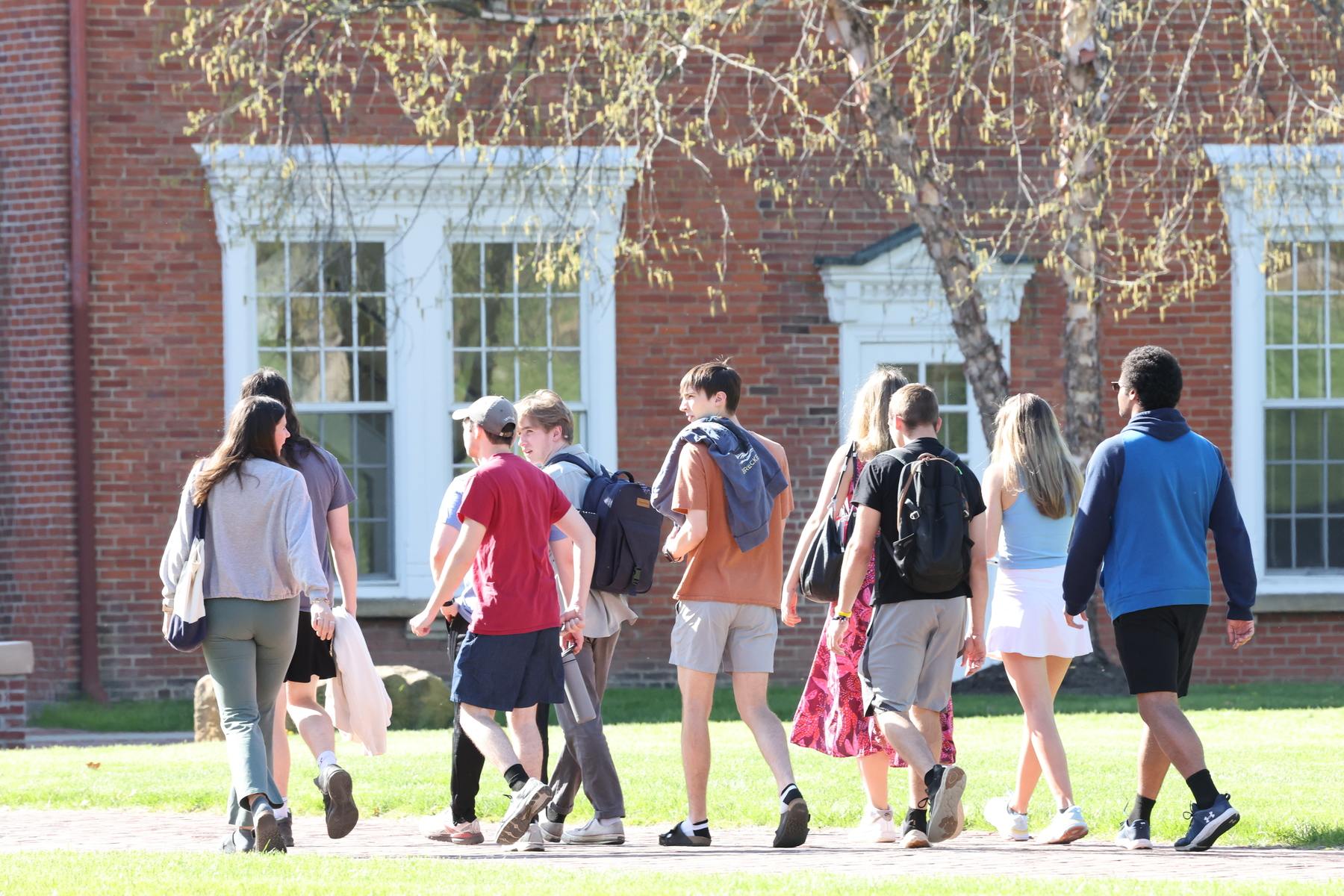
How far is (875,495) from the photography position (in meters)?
6.98

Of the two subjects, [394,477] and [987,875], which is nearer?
[987,875]

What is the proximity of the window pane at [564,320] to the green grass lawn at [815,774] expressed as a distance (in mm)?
3321

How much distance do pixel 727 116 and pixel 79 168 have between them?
473cm

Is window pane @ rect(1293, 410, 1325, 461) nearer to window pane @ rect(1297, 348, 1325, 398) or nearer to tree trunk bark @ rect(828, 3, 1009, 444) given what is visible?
window pane @ rect(1297, 348, 1325, 398)


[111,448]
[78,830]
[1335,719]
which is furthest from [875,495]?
[111,448]

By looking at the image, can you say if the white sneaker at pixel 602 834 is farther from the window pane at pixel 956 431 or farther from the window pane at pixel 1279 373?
the window pane at pixel 1279 373

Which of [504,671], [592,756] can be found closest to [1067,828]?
[592,756]

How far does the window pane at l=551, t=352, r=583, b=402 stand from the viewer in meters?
14.5

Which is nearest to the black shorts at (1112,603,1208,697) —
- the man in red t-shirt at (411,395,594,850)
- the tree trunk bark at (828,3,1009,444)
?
the man in red t-shirt at (411,395,594,850)

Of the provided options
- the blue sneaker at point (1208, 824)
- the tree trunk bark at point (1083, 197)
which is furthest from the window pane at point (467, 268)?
the blue sneaker at point (1208, 824)

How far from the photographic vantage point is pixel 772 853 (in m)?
7.01

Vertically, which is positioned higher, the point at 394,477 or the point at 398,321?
the point at 398,321

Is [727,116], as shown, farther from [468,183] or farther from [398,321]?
[398,321]

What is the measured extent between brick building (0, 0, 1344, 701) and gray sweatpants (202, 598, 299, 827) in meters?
7.08
